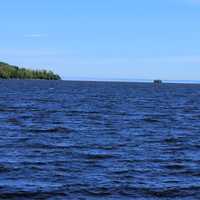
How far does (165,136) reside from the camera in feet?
120

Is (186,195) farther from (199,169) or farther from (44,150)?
(44,150)

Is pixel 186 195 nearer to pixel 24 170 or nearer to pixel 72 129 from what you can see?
pixel 24 170

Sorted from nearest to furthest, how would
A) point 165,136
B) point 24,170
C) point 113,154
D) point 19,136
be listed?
point 24,170
point 113,154
point 19,136
point 165,136

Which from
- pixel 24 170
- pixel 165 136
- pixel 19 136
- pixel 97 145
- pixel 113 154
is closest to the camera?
pixel 24 170

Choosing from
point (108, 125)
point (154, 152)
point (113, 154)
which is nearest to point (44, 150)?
point (113, 154)

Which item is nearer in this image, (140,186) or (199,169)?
(140,186)

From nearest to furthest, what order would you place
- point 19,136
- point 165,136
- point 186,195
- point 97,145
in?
point 186,195, point 97,145, point 19,136, point 165,136

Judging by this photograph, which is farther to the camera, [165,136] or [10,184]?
[165,136]

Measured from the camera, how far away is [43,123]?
44688 mm

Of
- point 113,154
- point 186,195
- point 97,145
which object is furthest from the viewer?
point 97,145

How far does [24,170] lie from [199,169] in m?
6.76

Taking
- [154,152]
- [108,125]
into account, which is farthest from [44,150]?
[108,125]

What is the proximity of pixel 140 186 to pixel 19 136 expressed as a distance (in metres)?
14.2

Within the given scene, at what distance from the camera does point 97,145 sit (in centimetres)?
3088
